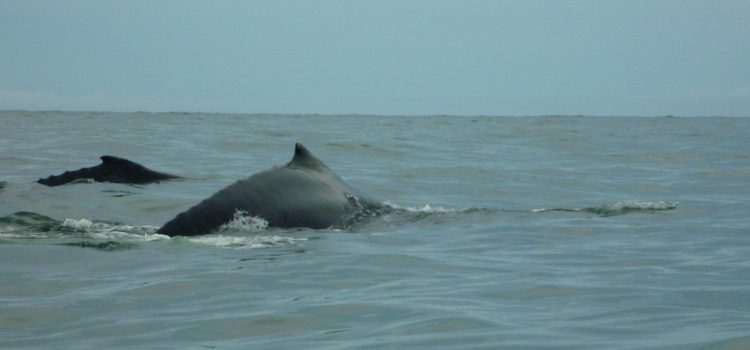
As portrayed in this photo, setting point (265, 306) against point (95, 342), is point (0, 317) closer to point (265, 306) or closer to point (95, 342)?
point (95, 342)

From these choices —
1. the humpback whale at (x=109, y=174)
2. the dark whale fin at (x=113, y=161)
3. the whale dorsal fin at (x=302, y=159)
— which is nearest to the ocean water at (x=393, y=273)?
the humpback whale at (x=109, y=174)

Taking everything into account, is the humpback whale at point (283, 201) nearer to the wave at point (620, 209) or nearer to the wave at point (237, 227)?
the wave at point (237, 227)

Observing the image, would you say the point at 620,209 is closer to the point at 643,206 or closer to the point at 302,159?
the point at 643,206

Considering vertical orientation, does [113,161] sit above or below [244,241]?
above

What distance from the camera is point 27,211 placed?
40.9 ft

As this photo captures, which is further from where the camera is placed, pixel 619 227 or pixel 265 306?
pixel 619 227

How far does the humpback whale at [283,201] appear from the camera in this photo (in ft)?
32.6

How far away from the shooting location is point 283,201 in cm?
1034

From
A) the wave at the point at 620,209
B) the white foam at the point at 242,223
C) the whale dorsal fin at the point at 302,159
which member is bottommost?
the white foam at the point at 242,223

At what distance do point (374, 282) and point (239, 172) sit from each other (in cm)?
1232

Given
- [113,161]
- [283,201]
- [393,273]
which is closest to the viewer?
[393,273]

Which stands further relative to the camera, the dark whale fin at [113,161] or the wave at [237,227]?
the dark whale fin at [113,161]

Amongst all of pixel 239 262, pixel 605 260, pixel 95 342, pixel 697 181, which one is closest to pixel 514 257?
pixel 605 260

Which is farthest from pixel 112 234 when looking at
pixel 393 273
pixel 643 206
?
pixel 643 206
